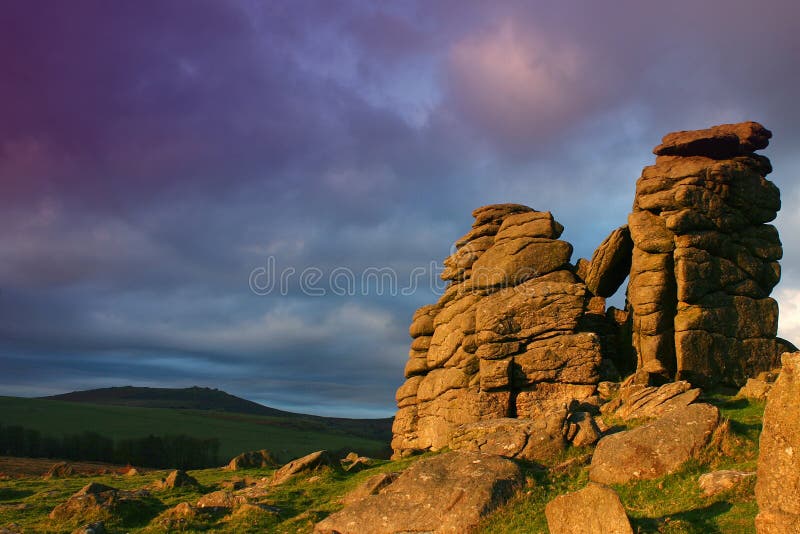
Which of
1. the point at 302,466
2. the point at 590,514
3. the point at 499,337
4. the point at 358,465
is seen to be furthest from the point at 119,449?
the point at 590,514

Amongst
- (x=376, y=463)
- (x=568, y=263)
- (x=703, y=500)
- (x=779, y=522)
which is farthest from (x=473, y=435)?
(x=568, y=263)

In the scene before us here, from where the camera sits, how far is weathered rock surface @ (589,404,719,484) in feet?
74.5

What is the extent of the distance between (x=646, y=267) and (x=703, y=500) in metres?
31.2

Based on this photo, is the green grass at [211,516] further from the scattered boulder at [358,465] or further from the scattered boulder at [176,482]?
the scattered boulder at [176,482]

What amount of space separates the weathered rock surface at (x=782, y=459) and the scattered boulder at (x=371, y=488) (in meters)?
16.9

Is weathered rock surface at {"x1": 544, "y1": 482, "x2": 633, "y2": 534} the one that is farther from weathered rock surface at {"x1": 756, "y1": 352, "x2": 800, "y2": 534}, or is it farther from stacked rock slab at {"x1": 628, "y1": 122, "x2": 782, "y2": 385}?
stacked rock slab at {"x1": 628, "y1": 122, "x2": 782, "y2": 385}

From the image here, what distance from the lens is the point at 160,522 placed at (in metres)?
27.6

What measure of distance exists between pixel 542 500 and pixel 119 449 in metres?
109

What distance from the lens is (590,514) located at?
16.6 metres

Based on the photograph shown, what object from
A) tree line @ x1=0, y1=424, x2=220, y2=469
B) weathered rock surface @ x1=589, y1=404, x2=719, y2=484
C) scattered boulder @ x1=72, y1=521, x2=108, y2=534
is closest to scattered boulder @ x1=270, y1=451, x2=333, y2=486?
scattered boulder @ x1=72, y1=521, x2=108, y2=534

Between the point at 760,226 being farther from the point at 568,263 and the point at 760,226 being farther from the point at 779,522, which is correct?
the point at 779,522

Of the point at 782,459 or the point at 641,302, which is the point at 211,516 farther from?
the point at 641,302

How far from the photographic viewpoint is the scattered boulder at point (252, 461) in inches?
1999

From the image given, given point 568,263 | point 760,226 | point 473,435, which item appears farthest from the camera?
point 568,263
